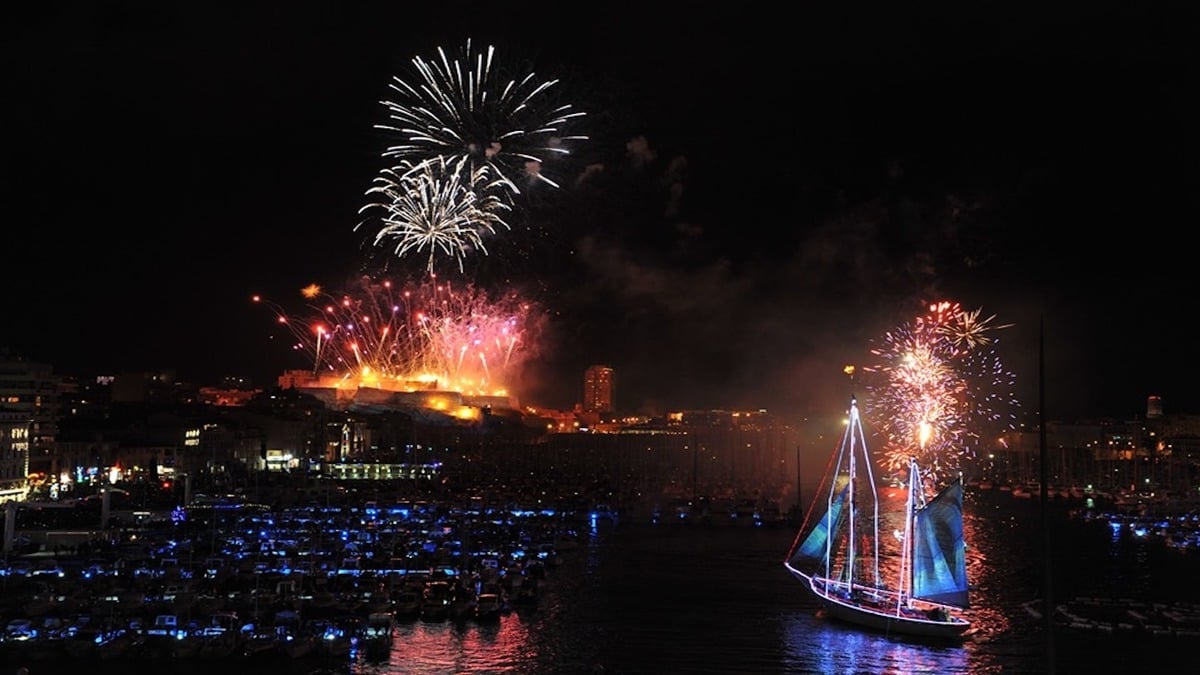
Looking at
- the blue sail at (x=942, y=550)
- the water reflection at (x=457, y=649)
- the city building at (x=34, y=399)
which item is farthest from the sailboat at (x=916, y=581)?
the city building at (x=34, y=399)

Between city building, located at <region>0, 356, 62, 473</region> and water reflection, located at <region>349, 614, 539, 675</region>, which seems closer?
water reflection, located at <region>349, 614, 539, 675</region>

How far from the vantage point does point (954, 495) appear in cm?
1805

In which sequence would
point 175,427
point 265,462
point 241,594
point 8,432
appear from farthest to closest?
point 265,462
point 175,427
point 8,432
point 241,594

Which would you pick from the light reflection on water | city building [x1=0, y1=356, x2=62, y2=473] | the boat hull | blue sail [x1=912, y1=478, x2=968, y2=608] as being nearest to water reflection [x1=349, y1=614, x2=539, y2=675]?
the light reflection on water

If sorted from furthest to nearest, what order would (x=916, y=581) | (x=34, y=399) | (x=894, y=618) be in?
(x=34, y=399) < (x=916, y=581) < (x=894, y=618)

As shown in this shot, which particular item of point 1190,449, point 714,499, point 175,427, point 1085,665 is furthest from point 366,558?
point 1190,449

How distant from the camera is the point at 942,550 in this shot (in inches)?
720

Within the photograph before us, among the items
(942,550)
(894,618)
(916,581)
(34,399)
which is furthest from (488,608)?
(34,399)

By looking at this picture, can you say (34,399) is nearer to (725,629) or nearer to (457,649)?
(457,649)

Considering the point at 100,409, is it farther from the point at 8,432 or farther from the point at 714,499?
the point at 714,499

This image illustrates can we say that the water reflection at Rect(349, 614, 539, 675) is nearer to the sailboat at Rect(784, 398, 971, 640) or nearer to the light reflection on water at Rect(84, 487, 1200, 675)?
the light reflection on water at Rect(84, 487, 1200, 675)

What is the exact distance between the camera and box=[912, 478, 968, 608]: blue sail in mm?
18156

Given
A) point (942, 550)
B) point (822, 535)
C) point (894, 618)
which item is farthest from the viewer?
point (822, 535)

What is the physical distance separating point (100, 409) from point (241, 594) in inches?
1417
